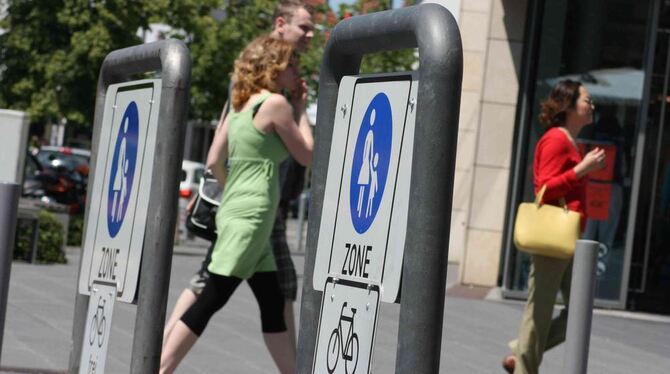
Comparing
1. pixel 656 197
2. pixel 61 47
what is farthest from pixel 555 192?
pixel 61 47

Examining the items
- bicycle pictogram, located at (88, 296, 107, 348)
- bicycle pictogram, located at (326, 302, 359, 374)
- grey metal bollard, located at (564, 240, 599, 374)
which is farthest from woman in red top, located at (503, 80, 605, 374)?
bicycle pictogram, located at (326, 302, 359, 374)

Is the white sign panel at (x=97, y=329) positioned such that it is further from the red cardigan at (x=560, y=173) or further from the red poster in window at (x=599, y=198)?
the red poster in window at (x=599, y=198)

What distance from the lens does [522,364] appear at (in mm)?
7430

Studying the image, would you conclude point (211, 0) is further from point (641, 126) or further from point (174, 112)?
point (174, 112)

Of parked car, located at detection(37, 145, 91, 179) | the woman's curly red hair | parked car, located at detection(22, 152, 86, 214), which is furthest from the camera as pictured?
parked car, located at detection(37, 145, 91, 179)

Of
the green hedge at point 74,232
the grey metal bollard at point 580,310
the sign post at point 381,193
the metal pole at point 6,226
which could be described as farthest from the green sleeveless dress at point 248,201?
the green hedge at point 74,232

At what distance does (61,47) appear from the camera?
2983 cm

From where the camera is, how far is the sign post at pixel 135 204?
3.78m

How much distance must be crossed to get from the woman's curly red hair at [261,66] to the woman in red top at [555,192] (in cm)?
193

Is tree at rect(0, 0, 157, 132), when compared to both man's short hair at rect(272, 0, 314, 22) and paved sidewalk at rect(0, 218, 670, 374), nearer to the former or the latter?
paved sidewalk at rect(0, 218, 670, 374)

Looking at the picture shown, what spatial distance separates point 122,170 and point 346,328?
125 cm

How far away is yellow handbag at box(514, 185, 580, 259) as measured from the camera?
725 centimetres

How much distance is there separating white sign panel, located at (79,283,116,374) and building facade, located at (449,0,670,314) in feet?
35.7

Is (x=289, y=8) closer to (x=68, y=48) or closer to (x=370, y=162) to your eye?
(x=370, y=162)
